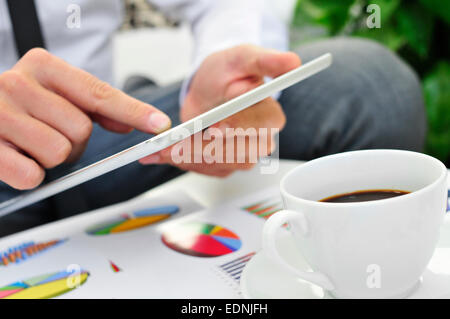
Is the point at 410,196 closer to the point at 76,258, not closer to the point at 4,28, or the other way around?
the point at 76,258

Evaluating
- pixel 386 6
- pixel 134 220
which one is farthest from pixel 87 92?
pixel 386 6

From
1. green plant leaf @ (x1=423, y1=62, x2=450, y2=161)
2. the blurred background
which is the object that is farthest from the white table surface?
green plant leaf @ (x1=423, y1=62, x2=450, y2=161)

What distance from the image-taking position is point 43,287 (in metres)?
0.38

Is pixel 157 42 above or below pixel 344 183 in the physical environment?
below

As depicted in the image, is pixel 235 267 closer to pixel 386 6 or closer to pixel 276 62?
pixel 276 62

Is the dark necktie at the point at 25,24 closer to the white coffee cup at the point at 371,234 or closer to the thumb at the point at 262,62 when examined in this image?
the thumb at the point at 262,62

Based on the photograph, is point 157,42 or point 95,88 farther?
point 157,42

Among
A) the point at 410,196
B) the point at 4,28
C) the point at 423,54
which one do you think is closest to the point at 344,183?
A: the point at 410,196

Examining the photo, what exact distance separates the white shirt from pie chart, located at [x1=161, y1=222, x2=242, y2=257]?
1.16 feet

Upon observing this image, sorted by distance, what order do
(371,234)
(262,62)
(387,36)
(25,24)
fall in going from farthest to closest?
(387,36)
(25,24)
(262,62)
(371,234)

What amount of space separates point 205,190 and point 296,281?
261 millimetres

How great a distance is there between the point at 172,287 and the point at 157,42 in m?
1.33

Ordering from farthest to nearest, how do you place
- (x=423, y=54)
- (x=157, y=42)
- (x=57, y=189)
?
(x=157, y=42) → (x=423, y=54) → (x=57, y=189)

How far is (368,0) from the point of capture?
4.11ft
